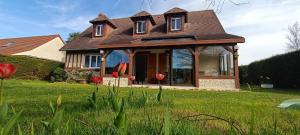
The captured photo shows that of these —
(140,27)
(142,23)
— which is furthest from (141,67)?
(142,23)

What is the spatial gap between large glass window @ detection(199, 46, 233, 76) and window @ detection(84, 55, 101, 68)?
919 centimetres

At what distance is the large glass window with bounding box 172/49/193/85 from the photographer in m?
18.1

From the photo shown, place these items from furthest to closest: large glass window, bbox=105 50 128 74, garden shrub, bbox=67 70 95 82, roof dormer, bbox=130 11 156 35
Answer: roof dormer, bbox=130 11 156 35, garden shrub, bbox=67 70 95 82, large glass window, bbox=105 50 128 74

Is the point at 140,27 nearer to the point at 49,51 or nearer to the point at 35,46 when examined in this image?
the point at 35,46

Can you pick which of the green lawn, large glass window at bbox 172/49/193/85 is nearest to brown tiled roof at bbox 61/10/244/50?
large glass window at bbox 172/49/193/85

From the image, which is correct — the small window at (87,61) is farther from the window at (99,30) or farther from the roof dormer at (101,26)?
the window at (99,30)

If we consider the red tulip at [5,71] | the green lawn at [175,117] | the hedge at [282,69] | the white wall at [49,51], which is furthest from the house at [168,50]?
the red tulip at [5,71]

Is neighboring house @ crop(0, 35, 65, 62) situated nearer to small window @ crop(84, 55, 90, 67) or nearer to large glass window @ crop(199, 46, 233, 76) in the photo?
small window @ crop(84, 55, 90, 67)

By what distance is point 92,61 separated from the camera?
75.3 feet

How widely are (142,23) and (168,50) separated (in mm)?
3603

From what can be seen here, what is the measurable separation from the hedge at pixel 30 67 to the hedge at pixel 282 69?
19643 mm

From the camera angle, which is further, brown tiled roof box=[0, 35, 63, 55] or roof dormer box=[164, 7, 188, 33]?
brown tiled roof box=[0, 35, 63, 55]

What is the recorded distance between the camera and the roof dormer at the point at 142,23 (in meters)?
21.2

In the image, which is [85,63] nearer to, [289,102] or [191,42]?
[191,42]
